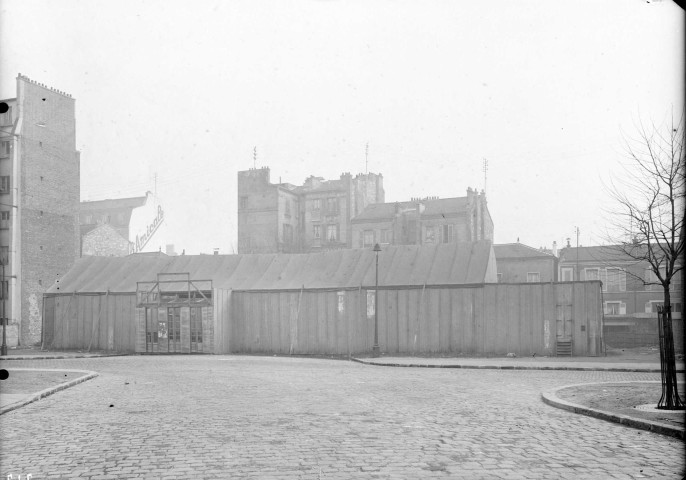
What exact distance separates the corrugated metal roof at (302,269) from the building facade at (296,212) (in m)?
29.3

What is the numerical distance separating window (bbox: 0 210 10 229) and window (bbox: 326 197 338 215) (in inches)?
1262

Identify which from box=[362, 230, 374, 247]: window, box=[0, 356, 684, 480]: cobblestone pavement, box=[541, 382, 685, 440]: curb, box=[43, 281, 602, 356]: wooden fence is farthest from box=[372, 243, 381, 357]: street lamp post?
box=[362, 230, 374, 247]: window

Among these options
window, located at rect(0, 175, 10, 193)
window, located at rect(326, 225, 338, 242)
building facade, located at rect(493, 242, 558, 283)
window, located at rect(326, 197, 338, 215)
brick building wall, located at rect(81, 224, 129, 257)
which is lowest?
building facade, located at rect(493, 242, 558, 283)

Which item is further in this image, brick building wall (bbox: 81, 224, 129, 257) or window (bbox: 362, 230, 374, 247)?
window (bbox: 362, 230, 374, 247)

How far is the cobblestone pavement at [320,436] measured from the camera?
7.10m

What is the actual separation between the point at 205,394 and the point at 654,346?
1122 inches

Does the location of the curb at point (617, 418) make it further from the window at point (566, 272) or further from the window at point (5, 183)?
the window at point (566, 272)

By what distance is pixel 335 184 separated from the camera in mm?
68688

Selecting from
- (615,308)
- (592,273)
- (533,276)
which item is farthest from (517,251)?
(615,308)

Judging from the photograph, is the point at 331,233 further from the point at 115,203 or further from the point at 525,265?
the point at 115,203

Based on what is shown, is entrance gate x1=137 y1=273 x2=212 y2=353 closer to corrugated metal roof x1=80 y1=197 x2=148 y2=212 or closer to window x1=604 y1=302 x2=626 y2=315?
window x1=604 y1=302 x2=626 y2=315

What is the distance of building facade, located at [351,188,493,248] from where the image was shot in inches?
2419

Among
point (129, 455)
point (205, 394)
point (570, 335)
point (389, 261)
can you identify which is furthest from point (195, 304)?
point (129, 455)

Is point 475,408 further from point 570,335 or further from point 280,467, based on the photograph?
point 570,335
